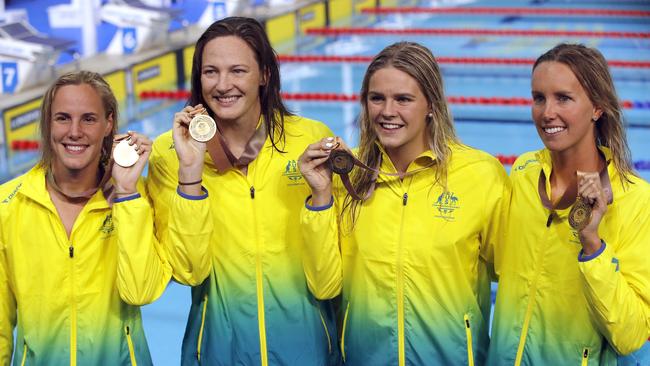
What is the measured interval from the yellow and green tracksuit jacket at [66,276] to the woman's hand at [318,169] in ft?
1.46

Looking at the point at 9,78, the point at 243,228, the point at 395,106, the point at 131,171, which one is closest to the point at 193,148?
the point at 131,171

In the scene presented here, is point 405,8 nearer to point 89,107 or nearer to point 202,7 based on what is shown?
point 202,7

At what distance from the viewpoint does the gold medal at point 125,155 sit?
2449 mm

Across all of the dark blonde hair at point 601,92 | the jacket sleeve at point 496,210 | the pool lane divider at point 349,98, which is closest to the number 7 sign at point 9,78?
the pool lane divider at point 349,98

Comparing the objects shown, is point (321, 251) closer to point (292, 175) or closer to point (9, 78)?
point (292, 175)

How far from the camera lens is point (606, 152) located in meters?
2.40

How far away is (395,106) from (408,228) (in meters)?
0.34

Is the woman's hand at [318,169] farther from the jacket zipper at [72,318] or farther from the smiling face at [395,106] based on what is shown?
the jacket zipper at [72,318]

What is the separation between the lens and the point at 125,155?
8.06ft

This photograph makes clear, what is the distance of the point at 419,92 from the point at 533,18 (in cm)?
1293

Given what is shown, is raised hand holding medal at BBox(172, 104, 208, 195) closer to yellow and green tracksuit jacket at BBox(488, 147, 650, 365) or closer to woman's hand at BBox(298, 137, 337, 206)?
woman's hand at BBox(298, 137, 337, 206)

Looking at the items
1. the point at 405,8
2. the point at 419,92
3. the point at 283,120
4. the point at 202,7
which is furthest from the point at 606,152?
the point at 405,8

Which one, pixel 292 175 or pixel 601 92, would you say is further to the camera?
pixel 292 175

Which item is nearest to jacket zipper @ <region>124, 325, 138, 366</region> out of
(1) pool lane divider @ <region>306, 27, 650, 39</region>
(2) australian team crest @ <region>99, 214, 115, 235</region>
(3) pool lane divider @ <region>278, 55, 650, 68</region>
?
(2) australian team crest @ <region>99, 214, 115, 235</region>
